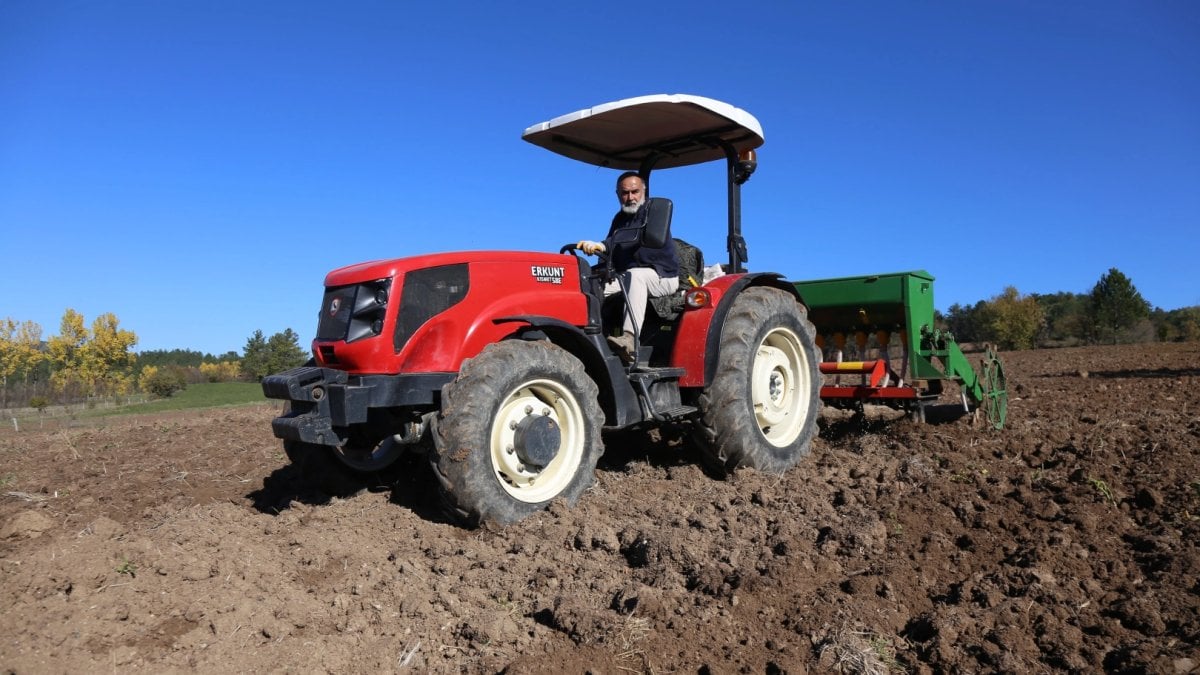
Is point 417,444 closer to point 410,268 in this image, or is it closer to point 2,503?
point 410,268

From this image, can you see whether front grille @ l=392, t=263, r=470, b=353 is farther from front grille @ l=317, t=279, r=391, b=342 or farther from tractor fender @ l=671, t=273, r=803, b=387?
tractor fender @ l=671, t=273, r=803, b=387

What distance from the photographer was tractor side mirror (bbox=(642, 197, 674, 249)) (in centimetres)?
505

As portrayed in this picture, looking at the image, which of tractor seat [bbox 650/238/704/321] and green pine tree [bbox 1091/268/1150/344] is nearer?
tractor seat [bbox 650/238/704/321]

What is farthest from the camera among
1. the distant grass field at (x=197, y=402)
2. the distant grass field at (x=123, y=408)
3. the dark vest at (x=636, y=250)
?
the distant grass field at (x=197, y=402)

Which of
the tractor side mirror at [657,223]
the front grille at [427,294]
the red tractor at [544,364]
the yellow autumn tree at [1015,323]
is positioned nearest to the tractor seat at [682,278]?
the red tractor at [544,364]

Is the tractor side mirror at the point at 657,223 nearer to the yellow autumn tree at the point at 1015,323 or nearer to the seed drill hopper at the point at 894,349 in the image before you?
the seed drill hopper at the point at 894,349

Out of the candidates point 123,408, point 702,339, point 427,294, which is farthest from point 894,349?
point 123,408

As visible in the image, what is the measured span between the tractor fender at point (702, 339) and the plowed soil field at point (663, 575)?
695mm

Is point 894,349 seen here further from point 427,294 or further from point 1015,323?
point 1015,323

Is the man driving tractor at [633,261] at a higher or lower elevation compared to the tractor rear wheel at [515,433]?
higher

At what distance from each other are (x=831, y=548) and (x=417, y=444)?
7.06 feet

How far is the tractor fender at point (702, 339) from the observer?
17.3ft

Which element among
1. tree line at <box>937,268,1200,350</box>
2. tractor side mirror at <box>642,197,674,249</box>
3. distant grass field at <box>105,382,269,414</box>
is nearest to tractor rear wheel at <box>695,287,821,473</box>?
tractor side mirror at <box>642,197,674,249</box>

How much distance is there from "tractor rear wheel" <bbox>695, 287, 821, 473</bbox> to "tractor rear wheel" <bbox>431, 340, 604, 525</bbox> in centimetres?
106
